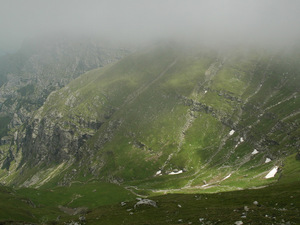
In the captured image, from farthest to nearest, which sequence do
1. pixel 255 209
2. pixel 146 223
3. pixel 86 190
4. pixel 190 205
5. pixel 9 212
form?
pixel 86 190
pixel 9 212
pixel 190 205
pixel 146 223
pixel 255 209

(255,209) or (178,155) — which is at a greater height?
(255,209)

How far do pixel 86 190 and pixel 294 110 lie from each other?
170736 mm

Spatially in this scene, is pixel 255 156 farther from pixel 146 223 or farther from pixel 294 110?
pixel 146 223

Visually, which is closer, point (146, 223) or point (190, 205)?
point (146, 223)

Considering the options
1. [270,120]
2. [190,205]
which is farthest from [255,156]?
[190,205]

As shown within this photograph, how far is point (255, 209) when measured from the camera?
1626 inches

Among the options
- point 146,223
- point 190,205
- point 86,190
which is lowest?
point 86,190

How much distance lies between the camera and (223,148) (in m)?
186

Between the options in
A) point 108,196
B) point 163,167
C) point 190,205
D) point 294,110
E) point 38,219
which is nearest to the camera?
point 190,205

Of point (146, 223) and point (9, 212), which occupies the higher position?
point (146, 223)

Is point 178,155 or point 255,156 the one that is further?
point 178,155

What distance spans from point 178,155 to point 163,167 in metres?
16.9

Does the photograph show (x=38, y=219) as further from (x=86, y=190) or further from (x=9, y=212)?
(x=86, y=190)

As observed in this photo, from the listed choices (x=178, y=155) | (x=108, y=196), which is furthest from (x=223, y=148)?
(x=108, y=196)
